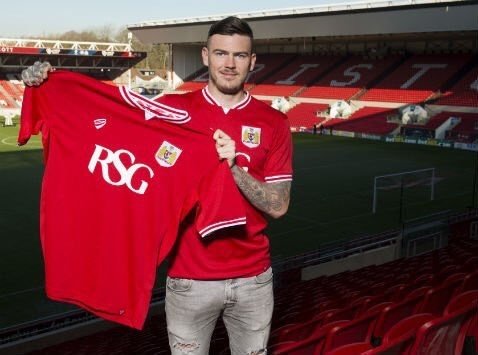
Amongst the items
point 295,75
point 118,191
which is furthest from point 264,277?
point 295,75

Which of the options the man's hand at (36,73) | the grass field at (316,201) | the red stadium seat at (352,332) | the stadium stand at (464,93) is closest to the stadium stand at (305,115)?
the stadium stand at (464,93)

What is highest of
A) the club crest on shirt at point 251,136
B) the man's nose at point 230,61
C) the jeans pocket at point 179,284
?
the man's nose at point 230,61

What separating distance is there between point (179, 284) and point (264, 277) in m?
0.40

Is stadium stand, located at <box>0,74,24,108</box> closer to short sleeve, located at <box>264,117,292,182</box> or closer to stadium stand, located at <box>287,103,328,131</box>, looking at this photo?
stadium stand, located at <box>287,103,328,131</box>

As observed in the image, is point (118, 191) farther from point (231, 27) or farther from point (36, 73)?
point (231, 27)

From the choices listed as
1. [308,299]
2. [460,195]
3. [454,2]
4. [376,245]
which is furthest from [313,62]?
[308,299]

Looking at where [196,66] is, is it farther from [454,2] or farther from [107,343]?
[107,343]

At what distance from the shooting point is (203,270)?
8.46ft

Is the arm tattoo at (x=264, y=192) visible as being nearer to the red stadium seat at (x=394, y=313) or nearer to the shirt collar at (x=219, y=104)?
the shirt collar at (x=219, y=104)

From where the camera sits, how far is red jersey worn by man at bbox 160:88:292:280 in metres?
2.59

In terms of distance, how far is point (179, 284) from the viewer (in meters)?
2.62

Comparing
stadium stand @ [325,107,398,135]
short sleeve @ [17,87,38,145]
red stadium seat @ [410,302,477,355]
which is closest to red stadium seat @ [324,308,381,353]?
red stadium seat @ [410,302,477,355]

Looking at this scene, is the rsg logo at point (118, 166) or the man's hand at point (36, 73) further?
the man's hand at point (36, 73)

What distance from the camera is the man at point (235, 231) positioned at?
102 inches
